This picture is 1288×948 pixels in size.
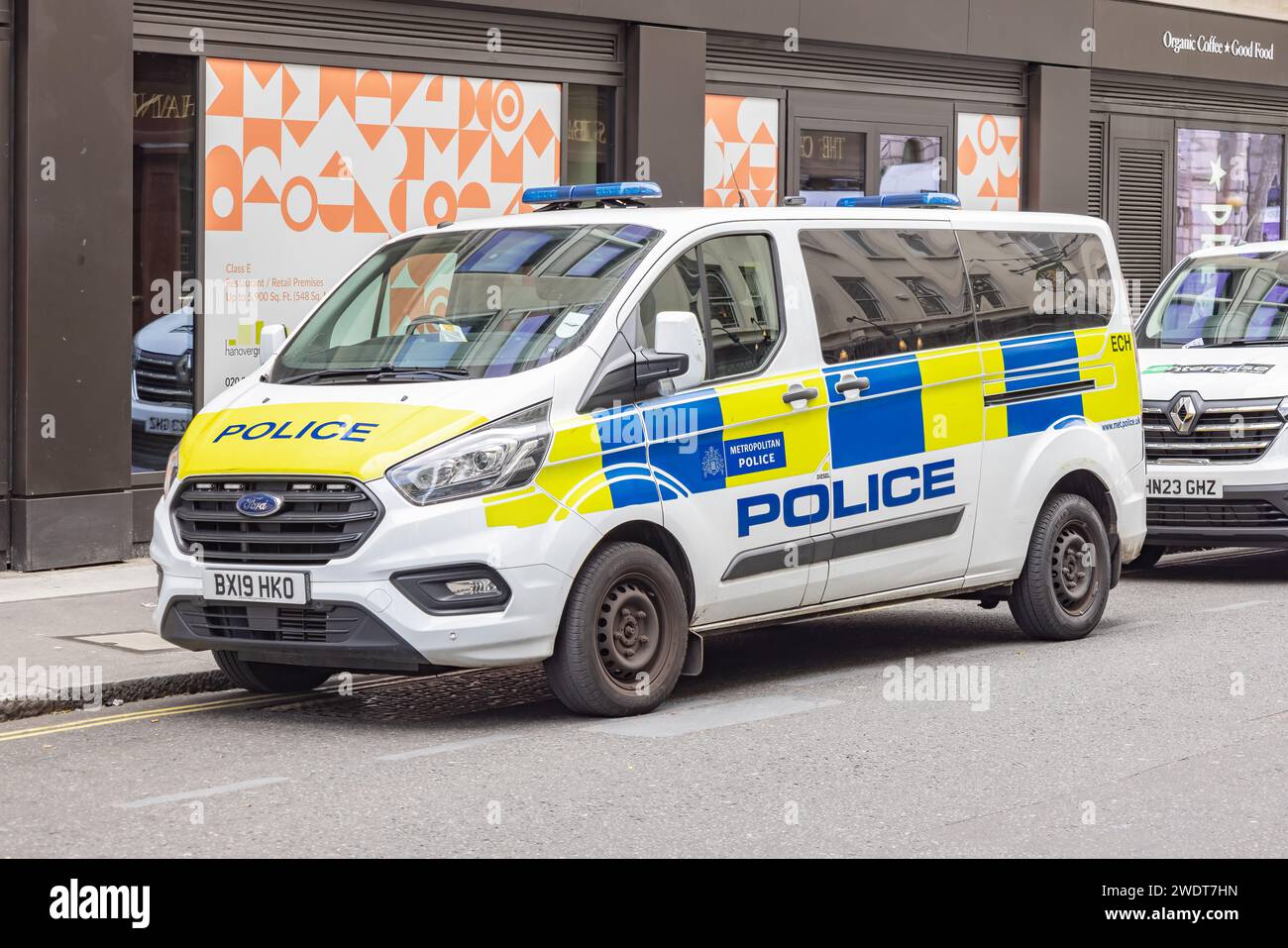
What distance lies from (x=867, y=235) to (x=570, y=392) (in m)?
2.15

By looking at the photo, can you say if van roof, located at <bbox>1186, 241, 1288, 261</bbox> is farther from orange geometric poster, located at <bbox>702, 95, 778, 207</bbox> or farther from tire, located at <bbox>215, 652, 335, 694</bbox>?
tire, located at <bbox>215, 652, 335, 694</bbox>

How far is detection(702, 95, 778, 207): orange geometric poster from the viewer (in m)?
17.0

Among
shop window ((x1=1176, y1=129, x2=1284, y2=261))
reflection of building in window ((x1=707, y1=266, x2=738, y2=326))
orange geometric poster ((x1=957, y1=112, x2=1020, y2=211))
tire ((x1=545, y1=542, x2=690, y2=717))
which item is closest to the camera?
tire ((x1=545, y1=542, x2=690, y2=717))

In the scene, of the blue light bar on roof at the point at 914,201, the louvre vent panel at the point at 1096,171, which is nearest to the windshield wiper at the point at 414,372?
the blue light bar on roof at the point at 914,201

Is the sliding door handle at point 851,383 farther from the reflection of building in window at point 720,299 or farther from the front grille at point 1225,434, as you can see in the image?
the front grille at point 1225,434

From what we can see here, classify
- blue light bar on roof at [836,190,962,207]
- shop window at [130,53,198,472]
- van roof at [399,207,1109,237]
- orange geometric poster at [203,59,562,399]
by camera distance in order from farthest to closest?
orange geometric poster at [203,59,562,399]
shop window at [130,53,198,472]
blue light bar on roof at [836,190,962,207]
van roof at [399,207,1109,237]

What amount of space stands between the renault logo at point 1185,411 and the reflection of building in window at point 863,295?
4.01 metres

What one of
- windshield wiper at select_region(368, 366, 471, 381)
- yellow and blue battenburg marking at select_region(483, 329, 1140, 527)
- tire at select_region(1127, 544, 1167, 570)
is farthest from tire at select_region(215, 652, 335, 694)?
tire at select_region(1127, 544, 1167, 570)

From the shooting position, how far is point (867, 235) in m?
9.48

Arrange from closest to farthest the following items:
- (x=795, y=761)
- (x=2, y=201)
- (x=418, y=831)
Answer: (x=418, y=831) < (x=795, y=761) < (x=2, y=201)

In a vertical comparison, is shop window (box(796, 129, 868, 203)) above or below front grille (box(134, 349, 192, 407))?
above

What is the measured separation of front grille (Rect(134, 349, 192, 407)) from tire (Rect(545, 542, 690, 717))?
6080 mm
